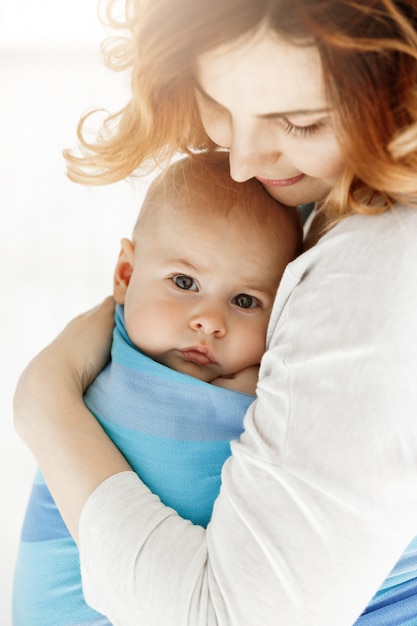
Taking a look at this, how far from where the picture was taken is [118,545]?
1.00 meters

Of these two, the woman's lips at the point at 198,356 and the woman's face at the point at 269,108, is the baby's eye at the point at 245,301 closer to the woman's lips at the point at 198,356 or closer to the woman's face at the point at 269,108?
the woman's lips at the point at 198,356

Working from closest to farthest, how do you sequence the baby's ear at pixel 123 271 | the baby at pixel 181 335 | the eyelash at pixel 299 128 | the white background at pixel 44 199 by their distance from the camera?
the eyelash at pixel 299 128
the baby at pixel 181 335
the baby's ear at pixel 123 271
the white background at pixel 44 199

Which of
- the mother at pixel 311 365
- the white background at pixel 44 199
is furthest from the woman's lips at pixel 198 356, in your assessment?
the white background at pixel 44 199

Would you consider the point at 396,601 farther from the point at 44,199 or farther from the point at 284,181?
the point at 44,199

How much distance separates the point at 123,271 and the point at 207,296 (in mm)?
233

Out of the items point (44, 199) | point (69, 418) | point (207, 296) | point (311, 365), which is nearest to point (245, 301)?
point (207, 296)

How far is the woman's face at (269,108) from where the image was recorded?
2.89 ft

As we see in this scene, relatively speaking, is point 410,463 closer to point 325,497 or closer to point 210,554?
point 325,497

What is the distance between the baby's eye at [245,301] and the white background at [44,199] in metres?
0.84

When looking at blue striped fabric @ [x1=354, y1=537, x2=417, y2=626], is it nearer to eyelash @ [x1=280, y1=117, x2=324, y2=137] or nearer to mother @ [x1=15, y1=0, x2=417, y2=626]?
mother @ [x1=15, y1=0, x2=417, y2=626]

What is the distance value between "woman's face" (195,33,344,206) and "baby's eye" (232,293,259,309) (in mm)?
277

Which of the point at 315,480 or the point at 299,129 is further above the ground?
the point at 299,129

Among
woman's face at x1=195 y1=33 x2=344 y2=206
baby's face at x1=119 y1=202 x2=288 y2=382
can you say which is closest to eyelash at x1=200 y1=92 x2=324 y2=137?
woman's face at x1=195 y1=33 x2=344 y2=206

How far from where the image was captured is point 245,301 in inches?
54.5
